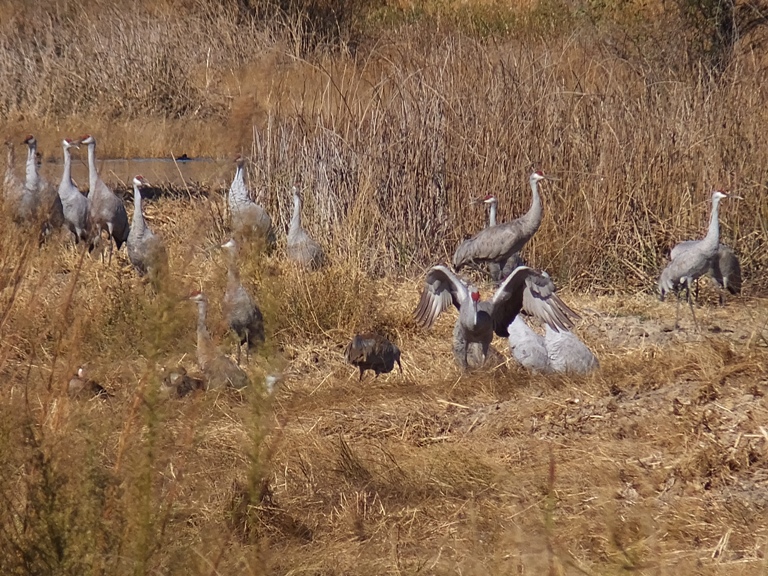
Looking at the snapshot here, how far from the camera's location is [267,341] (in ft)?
8.35

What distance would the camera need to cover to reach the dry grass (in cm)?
302

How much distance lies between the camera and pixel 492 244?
342 inches

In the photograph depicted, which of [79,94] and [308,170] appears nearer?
[308,170]

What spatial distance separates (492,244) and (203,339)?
2.92 metres

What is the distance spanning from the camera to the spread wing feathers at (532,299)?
672cm

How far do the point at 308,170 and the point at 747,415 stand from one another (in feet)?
18.2

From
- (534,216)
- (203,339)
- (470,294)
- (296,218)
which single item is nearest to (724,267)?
(534,216)

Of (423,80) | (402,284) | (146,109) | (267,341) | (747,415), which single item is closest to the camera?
(267,341)

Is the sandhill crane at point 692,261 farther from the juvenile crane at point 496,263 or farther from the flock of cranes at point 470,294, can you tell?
the juvenile crane at point 496,263

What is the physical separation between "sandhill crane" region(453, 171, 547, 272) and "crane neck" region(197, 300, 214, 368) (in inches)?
106

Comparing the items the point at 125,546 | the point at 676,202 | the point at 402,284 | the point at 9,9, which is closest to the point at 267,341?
the point at 125,546

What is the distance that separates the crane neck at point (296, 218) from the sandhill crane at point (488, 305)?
212cm

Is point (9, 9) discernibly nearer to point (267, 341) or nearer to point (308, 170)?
point (308, 170)

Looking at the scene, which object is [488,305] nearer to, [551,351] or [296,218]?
[551,351]
